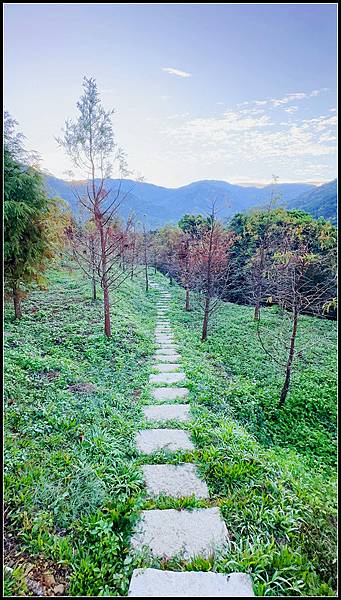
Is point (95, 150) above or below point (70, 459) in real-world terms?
above

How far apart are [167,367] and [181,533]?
4.38 metres

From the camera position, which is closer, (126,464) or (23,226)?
(126,464)

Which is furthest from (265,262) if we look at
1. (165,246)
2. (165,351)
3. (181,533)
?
(165,246)

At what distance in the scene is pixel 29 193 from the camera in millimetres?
7129

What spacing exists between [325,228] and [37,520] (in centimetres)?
1396

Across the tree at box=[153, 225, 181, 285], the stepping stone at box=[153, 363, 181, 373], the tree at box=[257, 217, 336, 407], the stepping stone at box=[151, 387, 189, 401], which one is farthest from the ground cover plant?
the tree at box=[153, 225, 181, 285]

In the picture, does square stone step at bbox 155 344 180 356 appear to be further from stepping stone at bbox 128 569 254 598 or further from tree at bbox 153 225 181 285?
tree at bbox 153 225 181 285

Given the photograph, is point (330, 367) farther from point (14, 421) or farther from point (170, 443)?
point (14, 421)

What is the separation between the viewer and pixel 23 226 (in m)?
6.96

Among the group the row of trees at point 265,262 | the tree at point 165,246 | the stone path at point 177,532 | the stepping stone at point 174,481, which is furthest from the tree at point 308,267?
the tree at point 165,246

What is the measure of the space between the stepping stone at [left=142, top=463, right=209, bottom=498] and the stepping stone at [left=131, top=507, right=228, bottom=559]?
24 cm

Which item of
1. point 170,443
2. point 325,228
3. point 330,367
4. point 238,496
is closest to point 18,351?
point 170,443

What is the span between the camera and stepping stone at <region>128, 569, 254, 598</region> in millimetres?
1938

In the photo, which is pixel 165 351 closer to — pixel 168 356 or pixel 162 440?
pixel 168 356
